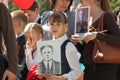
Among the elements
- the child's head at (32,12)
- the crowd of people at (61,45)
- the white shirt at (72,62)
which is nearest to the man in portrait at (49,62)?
the crowd of people at (61,45)

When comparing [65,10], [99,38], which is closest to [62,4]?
[65,10]

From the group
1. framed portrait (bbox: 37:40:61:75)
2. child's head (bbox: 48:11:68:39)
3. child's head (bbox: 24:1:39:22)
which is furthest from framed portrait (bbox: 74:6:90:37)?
child's head (bbox: 24:1:39:22)

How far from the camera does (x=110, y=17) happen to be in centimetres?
455

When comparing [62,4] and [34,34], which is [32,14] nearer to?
[62,4]

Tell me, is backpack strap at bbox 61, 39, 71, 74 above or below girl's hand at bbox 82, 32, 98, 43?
below

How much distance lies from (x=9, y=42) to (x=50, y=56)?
0.43 m

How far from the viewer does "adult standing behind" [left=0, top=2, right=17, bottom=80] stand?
4008mm

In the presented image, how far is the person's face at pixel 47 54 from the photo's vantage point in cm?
424

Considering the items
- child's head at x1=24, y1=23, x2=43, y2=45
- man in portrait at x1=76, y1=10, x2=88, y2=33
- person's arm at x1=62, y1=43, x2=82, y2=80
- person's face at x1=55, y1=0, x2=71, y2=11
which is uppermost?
person's face at x1=55, y1=0, x2=71, y2=11

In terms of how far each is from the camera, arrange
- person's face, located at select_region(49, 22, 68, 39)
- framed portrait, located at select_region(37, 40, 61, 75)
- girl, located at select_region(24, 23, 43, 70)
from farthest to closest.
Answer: girl, located at select_region(24, 23, 43, 70) → person's face, located at select_region(49, 22, 68, 39) → framed portrait, located at select_region(37, 40, 61, 75)

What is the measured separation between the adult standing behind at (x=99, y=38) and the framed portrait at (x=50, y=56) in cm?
44

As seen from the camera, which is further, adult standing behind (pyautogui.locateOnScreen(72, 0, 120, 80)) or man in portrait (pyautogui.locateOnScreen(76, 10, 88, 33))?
man in portrait (pyautogui.locateOnScreen(76, 10, 88, 33))

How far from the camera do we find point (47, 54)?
13.9 feet

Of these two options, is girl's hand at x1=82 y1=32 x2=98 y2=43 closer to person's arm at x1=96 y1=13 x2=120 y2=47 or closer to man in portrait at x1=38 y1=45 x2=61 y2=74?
person's arm at x1=96 y1=13 x2=120 y2=47
